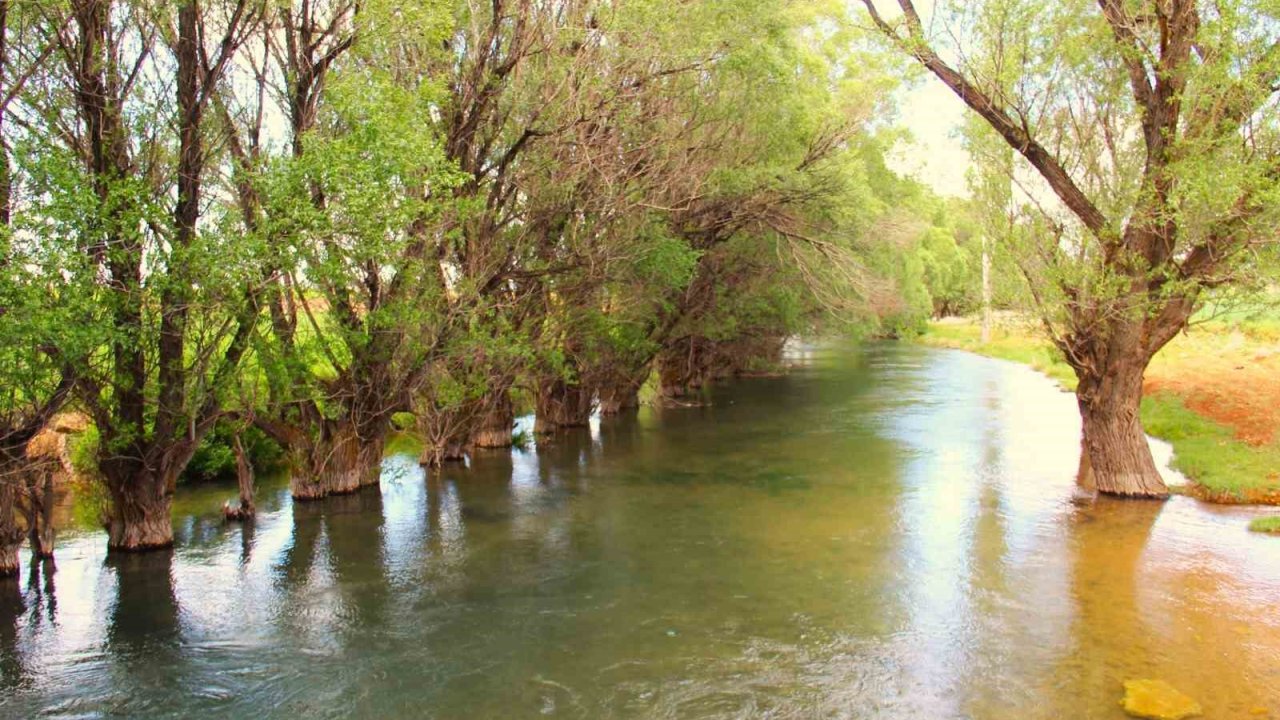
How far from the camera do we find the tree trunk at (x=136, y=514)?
14805mm

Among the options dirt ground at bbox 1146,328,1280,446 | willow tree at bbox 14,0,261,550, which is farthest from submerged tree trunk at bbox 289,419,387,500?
dirt ground at bbox 1146,328,1280,446

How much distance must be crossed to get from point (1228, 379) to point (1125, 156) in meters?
16.5

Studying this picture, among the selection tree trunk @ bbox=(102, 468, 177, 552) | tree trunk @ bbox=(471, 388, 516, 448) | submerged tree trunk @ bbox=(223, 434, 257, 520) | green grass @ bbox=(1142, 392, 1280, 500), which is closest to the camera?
tree trunk @ bbox=(102, 468, 177, 552)

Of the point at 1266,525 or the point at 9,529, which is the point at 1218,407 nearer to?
the point at 1266,525

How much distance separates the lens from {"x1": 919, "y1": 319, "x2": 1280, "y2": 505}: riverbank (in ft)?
60.2

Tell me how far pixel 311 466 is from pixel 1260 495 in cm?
1963

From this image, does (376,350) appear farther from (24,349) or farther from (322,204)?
(24,349)

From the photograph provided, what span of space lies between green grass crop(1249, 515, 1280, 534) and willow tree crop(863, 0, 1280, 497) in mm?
1961

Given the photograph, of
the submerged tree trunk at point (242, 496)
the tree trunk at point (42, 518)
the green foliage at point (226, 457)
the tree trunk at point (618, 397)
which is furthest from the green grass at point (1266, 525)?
the green foliage at point (226, 457)

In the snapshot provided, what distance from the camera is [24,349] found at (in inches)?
405

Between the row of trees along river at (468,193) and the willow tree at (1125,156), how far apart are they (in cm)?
7

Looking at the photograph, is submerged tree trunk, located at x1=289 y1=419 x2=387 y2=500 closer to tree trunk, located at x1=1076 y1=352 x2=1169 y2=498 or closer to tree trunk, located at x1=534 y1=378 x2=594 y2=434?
tree trunk, located at x1=534 y1=378 x2=594 y2=434

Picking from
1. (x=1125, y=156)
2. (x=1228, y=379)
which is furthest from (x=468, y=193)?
(x=1228, y=379)

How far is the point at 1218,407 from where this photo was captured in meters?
25.2
